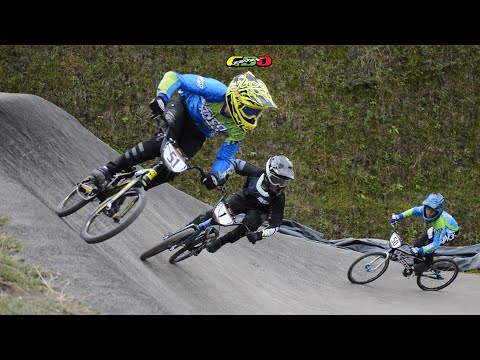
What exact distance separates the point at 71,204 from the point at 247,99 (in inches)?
143

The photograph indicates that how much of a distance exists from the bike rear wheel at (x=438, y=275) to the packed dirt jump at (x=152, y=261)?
26cm

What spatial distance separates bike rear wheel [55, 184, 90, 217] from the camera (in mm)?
9789

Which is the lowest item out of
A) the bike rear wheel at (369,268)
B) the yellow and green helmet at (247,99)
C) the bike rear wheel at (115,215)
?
the bike rear wheel at (369,268)

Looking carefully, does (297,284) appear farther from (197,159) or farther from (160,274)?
(197,159)

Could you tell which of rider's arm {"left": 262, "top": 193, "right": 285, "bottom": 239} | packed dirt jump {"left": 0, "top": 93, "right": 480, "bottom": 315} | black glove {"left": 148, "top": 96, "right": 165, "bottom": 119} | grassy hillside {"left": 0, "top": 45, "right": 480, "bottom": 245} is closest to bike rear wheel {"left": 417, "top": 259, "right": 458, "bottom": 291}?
packed dirt jump {"left": 0, "top": 93, "right": 480, "bottom": 315}

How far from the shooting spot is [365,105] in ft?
79.2

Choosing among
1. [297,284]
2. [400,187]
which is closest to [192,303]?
[297,284]

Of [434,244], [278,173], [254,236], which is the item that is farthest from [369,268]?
Answer: [278,173]

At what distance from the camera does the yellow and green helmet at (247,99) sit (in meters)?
9.59

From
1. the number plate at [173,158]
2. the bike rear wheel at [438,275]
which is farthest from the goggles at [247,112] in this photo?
the bike rear wheel at [438,275]

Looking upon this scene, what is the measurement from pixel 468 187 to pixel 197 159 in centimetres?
1067

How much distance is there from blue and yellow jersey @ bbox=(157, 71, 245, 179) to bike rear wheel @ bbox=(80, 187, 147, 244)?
1471 mm

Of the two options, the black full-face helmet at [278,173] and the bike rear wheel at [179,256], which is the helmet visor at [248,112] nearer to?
the black full-face helmet at [278,173]

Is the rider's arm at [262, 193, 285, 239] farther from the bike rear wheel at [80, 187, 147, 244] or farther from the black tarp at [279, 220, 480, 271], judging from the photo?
the black tarp at [279, 220, 480, 271]
